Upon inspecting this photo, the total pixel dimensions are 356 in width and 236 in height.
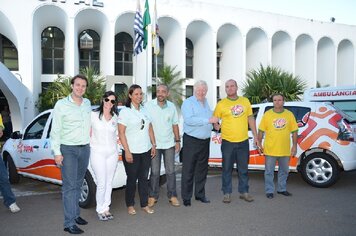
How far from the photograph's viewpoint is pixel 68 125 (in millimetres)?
4359

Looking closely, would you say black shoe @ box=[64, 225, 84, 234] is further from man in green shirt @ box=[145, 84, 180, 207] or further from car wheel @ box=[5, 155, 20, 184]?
car wheel @ box=[5, 155, 20, 184]

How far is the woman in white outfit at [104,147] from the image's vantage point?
476cm

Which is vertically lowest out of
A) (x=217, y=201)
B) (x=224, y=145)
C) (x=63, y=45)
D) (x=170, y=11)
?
(x=217, y=201)

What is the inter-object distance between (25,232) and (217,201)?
2.90 metres

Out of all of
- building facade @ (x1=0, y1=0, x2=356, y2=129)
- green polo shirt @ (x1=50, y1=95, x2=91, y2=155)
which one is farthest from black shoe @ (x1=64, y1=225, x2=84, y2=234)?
building facade @ (x1=0, y1=0, x2=356, y2=129)

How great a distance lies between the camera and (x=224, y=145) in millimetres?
5934

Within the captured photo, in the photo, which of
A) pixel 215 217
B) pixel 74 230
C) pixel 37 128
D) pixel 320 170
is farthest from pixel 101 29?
pixel 74 230

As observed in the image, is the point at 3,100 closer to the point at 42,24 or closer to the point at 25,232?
the point at 42,24

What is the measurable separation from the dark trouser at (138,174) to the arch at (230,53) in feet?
76.1

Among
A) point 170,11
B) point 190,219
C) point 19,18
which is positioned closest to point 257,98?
point 170,11

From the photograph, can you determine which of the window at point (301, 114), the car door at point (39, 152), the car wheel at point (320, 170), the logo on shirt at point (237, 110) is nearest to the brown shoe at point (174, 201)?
the logo on shirt at point (237, 110)

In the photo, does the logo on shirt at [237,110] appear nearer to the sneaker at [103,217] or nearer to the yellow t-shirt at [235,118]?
the yellow t-shirt at [235,118]

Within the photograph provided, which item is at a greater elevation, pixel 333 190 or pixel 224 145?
pixel 224 145

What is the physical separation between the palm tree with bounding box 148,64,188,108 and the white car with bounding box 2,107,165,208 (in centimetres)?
1607
